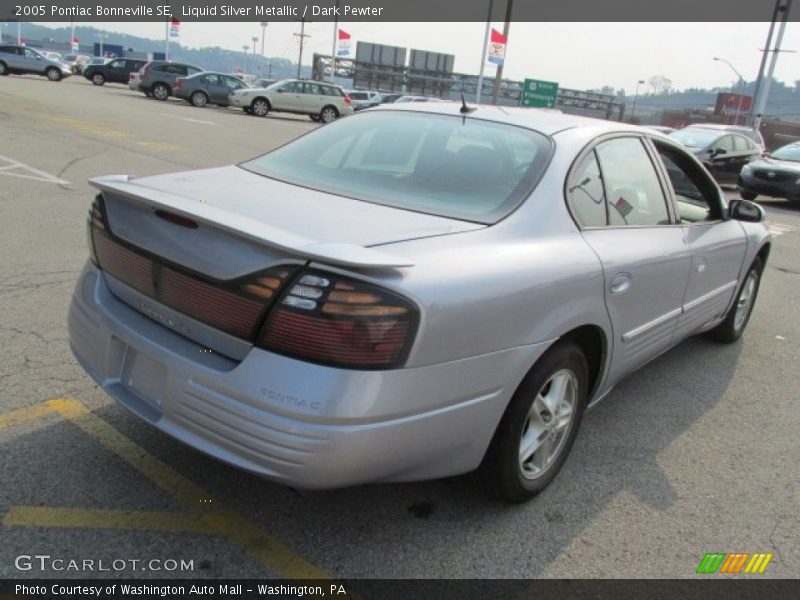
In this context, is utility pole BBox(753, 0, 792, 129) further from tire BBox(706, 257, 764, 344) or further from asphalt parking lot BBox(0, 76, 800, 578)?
asphalt parking lot BBox(0, 76, 800, 578)

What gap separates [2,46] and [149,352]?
3956 centimetres

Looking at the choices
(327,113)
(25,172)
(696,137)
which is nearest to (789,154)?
(696,137)

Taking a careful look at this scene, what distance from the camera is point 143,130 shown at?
16.0m

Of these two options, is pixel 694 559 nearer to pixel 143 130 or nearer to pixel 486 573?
pixel 486 573

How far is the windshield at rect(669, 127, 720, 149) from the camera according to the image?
17.5 m

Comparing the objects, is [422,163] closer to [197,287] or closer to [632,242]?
[632,242]

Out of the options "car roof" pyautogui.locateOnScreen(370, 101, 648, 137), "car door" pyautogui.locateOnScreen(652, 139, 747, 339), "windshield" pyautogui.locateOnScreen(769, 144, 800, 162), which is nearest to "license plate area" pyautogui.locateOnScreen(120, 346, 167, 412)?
"car roof" pyautogui.locateOnScreen(370, 101, 648, 137)

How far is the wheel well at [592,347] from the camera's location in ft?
9.73

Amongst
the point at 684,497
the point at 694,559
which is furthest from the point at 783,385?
the point at 694,559

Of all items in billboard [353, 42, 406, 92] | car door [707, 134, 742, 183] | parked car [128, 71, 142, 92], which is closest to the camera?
car door [707, 134, 742, 183]

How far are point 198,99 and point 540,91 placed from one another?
17567 mm

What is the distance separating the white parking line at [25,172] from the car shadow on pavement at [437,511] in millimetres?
6598

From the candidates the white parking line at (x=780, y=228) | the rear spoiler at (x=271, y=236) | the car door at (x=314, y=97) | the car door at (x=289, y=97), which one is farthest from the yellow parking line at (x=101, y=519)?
the car door at (x=314, y=97)

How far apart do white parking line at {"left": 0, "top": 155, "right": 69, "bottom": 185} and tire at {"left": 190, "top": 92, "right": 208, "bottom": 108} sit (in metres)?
21.5
